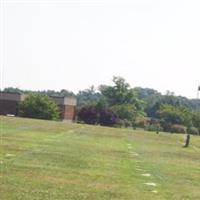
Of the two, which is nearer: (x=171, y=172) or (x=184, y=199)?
(x=184, y=199)

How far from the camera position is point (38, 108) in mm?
111375

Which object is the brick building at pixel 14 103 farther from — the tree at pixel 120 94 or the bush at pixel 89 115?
the tree at pixel 120 94

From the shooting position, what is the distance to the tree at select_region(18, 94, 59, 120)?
363ft

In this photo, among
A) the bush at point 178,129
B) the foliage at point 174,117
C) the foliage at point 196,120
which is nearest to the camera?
the bush at point 178,129

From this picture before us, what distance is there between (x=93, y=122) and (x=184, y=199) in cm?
10493

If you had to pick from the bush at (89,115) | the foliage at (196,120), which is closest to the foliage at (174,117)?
the foliage at (196,120)

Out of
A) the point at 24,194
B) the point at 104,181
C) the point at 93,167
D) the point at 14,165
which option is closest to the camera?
the point at 24,194

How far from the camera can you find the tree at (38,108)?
363 feet

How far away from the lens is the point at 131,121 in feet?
445

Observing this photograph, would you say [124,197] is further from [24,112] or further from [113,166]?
[24,112]

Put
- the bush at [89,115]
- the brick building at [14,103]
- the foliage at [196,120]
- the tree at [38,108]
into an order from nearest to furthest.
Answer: the tree at [38,108] < the bush at [89,115] < the foliage at [196,120] < the brick building at [14,103]

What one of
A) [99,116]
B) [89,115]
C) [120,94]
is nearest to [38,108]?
[89,115]

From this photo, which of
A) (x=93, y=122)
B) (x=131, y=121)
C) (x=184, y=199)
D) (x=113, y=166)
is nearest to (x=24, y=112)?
(x=93, y=122)

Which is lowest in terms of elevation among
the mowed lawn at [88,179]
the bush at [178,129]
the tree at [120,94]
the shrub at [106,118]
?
the mowed lawn at [88,179]
